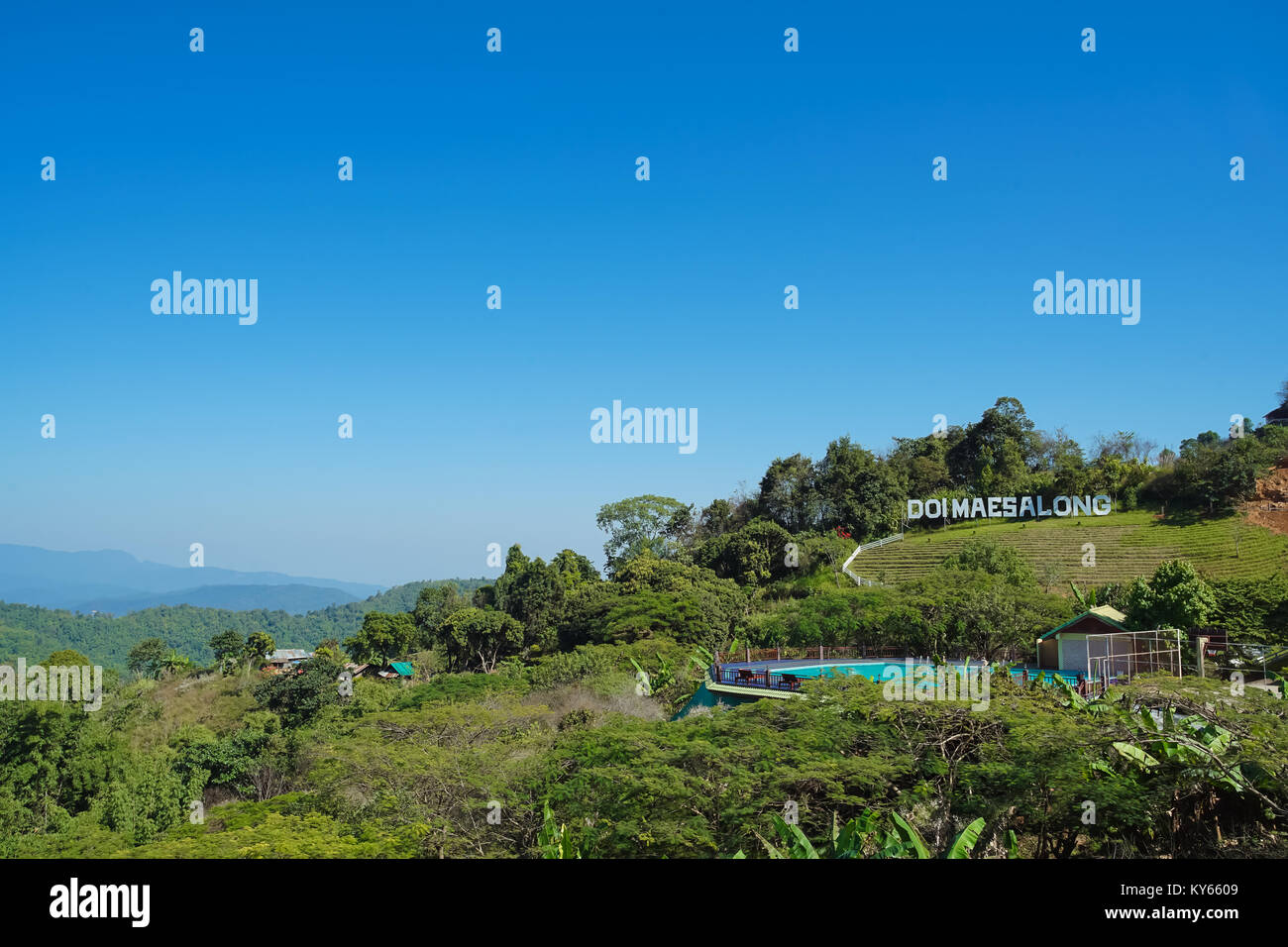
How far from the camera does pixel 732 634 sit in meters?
34.3

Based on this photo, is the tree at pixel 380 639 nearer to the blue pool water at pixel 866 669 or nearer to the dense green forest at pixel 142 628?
the dense green forest at pixel 142 628

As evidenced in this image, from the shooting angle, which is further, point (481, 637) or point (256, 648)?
point (256, 648)

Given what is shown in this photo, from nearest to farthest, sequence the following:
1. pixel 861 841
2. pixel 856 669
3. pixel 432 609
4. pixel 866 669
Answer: pixel 861 841 < pixel 856 669 < pixel 866 669 < pixel 432 609

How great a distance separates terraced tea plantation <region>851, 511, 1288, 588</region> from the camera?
115 feet

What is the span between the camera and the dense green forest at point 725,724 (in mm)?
10711

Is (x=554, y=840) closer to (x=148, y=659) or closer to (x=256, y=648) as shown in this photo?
(x=256, y=648)

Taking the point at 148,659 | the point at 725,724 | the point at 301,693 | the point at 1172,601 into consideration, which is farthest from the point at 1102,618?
the point at 148,659

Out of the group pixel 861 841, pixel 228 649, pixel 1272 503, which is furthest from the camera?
pixel 228 649

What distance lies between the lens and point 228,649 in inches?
1991

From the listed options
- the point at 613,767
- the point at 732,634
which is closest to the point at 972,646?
the point at 732,634

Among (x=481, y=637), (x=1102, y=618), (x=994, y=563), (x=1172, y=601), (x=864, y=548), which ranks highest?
(x=864, y=548)

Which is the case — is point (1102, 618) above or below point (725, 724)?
above

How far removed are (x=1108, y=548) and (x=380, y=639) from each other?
121ft
